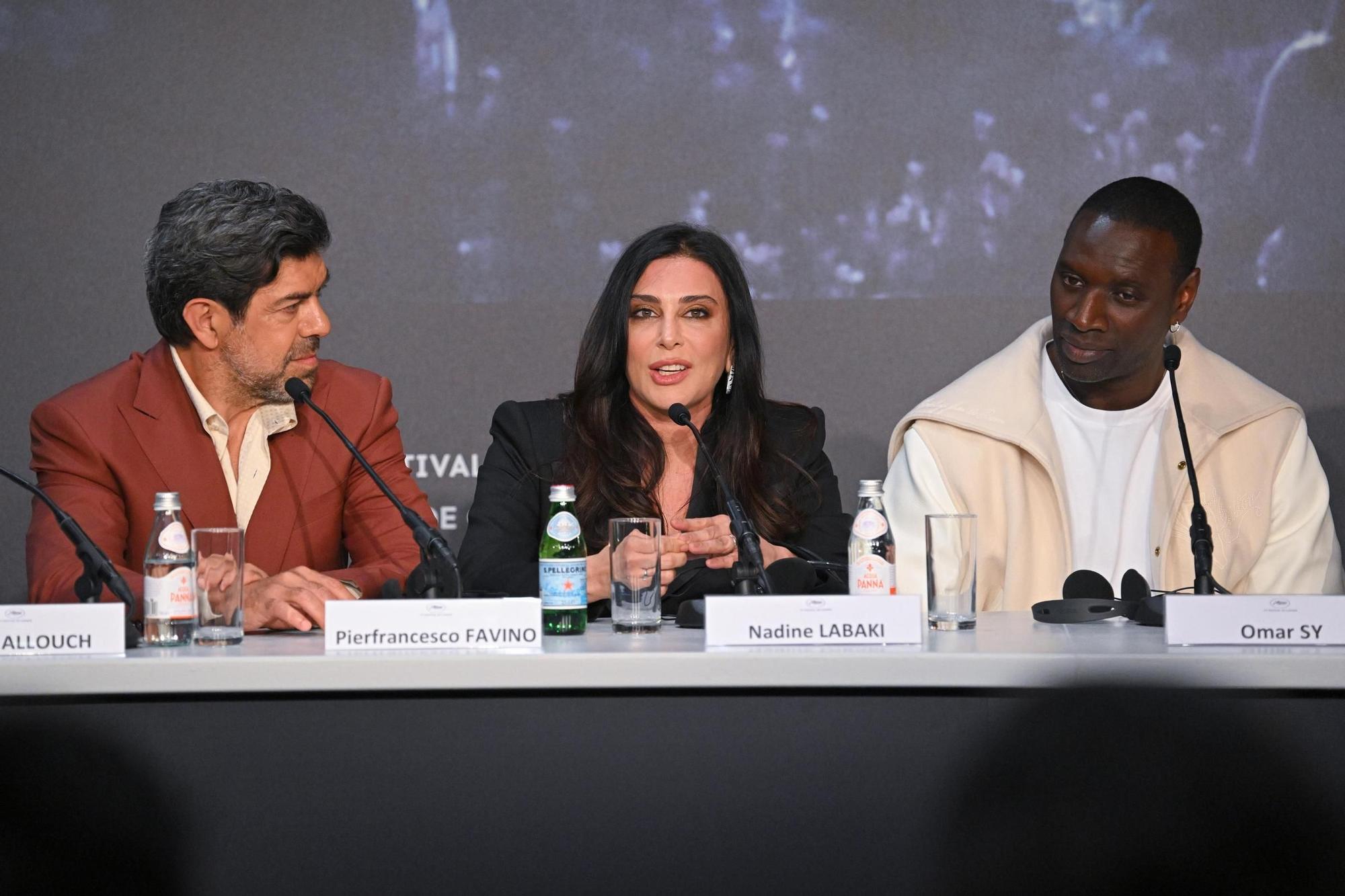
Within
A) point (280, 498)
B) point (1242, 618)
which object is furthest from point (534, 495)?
point (1242, 618)

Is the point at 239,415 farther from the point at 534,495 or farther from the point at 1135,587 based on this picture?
the point at 1135,587

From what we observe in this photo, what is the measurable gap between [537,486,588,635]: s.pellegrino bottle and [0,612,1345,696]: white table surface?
0.25 metres

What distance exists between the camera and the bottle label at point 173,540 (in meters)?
1.65

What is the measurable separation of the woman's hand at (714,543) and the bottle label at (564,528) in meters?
0.40

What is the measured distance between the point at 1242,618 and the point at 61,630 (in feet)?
4.44

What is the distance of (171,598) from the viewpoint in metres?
1.62

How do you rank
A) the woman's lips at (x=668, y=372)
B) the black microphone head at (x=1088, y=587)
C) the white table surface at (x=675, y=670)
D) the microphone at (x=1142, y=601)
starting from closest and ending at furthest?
the white table surface at (x=675, y=670)
the microphone at (x=1142, y=601)
the black microphone head at (x=1088, y=587)
the woman's lips at (x=668, y=372)

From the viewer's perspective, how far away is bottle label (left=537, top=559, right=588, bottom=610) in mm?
1693

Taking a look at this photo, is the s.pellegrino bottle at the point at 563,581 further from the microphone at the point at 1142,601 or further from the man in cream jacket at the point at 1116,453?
the man in cream jacket at the point at 1116,453

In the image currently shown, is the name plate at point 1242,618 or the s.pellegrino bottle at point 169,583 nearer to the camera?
the name plate at point 1242,618

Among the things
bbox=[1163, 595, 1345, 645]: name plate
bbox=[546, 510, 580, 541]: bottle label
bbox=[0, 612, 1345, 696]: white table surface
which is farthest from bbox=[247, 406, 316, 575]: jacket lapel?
bbox=[1163, 595, 1345, 645]: name plate

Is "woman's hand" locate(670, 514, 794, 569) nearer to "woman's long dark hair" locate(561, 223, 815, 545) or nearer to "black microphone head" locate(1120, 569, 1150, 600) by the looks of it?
"woman's long dark hair" locate(561, 223, 815, 545)

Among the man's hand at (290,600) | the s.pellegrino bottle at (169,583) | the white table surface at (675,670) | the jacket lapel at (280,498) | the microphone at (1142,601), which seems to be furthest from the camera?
the jacket lapel at (280,498)

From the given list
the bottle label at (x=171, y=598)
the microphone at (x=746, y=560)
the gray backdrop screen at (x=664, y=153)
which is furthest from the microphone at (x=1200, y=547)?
the gray backdrop screen at (x=664, y=153)
